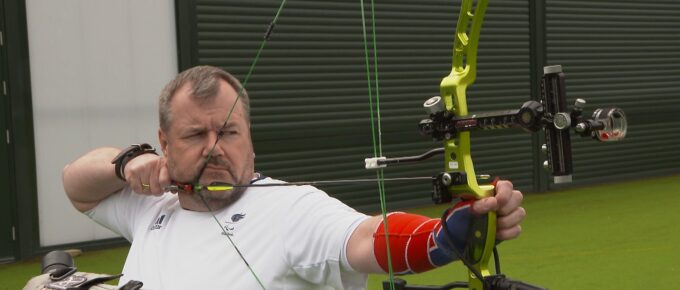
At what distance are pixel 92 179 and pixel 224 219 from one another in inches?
18.4

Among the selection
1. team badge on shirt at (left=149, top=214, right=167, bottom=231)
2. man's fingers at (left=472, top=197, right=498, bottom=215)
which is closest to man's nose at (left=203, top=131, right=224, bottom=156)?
team badge on shirt at (left=149, top=214, right=167, bottom=231)

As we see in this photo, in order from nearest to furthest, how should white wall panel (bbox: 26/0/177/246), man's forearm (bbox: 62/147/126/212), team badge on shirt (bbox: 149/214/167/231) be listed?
team badge on shirt (bbox: 149/214/167/231), man's forearm (bbox: 62/147/126/212), white wall panel (bbox: 26/0/177/246)

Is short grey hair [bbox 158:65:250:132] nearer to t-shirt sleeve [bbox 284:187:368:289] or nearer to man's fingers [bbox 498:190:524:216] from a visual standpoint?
t-shirt sleeve [bbox 284:187:368:289]

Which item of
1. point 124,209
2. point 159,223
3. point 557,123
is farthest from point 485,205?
point 124,209

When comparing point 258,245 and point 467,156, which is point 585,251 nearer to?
point 258,245

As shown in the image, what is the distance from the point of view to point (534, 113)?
1183 millimetres

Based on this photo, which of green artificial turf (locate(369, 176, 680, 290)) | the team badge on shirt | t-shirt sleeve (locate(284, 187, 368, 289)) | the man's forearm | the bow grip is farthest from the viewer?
green artificial turf (locate(369, 176, 680, 290))

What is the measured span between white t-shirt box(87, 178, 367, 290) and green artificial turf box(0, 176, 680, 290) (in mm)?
2676

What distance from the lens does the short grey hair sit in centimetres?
181

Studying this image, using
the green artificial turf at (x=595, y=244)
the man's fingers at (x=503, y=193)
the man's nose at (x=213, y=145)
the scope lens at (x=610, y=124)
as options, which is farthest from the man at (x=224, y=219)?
the green artificial turf at (x=595, y=244)

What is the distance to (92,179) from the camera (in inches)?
82.9

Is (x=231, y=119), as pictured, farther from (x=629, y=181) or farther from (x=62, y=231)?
(x=629, y=181)

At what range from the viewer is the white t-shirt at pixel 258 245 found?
1.61 m

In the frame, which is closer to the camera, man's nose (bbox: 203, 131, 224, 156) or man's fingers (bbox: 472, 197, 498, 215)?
man's fingers (bbox: 472, 197, 498, 215)
